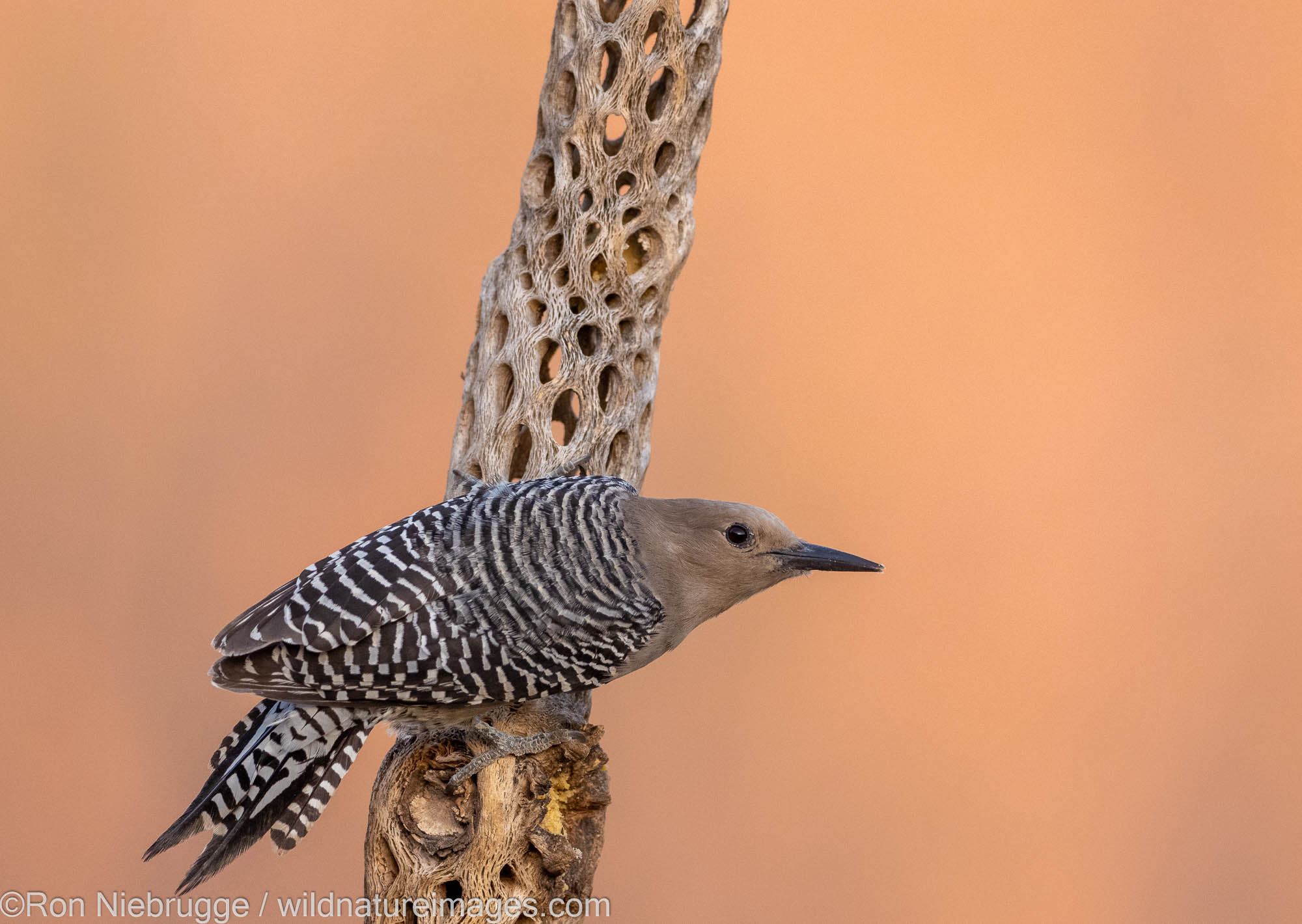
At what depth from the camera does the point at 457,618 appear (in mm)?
2049

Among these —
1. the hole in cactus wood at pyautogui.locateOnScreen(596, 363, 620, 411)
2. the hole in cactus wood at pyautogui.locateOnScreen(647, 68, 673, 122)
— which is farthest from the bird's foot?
the hole in cactus wood at pyautogui.locateOnScreen(647, 68, 673, 122)

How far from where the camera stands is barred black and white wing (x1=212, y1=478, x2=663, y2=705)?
202 centimetres

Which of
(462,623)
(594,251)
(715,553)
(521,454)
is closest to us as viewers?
(462,623)

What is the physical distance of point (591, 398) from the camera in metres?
2.49

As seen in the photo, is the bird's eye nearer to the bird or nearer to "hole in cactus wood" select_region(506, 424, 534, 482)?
the bird

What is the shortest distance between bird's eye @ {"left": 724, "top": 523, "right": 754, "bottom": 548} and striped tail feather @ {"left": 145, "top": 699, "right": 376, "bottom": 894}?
2.37ft

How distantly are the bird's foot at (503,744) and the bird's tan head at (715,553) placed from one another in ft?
0.96

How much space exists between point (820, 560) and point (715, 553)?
0.19 m

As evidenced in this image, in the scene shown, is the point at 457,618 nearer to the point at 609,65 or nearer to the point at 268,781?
the point at 268,781

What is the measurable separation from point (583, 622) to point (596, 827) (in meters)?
0.39

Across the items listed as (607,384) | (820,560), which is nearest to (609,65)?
(607,384)

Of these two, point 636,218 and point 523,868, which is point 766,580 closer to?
point 523,868

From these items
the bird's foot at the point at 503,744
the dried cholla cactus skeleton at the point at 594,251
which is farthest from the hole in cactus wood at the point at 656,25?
the bird's foot at the point at 503,744

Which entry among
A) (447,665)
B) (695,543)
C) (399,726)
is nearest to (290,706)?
(399,726)
